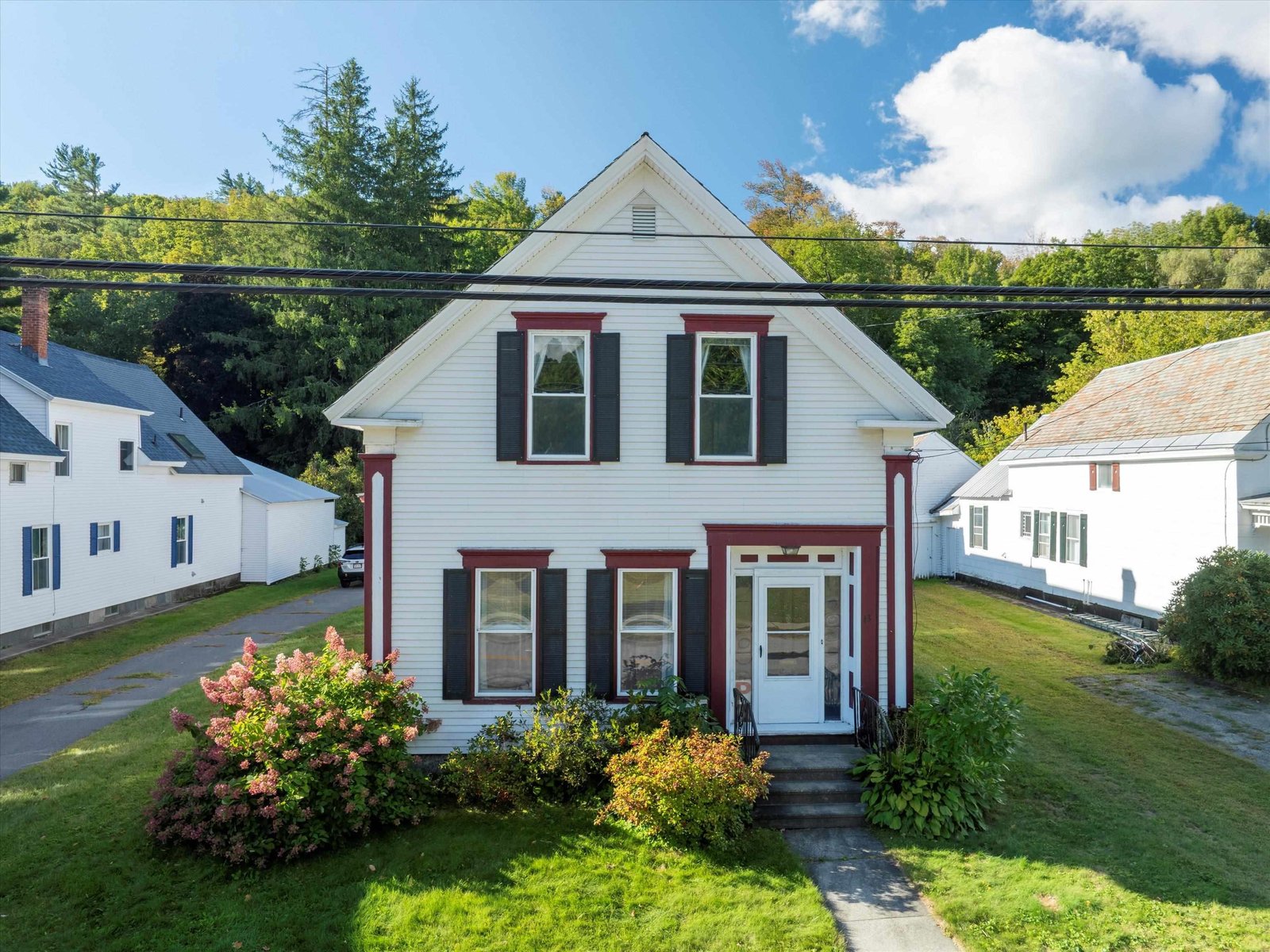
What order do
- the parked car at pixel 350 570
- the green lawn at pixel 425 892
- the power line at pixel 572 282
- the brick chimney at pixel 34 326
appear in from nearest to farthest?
the power line at pixel 572 282 → the green lawn at pixel 425 892 → the brick chimney at pixel 34 326 → the parked car at pixel 350 570

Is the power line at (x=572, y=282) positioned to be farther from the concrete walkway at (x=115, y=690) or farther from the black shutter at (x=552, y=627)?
the concrete walkway at (x=115, y=690)

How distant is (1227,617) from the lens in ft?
44.7

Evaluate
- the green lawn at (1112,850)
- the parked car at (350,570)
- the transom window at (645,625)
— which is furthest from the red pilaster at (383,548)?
the parked car at (350,570)

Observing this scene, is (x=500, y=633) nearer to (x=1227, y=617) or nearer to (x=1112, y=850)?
(x=1112, y=850)

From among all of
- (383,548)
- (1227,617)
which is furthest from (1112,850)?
(383,548)

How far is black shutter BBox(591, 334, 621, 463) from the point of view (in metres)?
9.63

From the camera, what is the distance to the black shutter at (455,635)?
371 inches

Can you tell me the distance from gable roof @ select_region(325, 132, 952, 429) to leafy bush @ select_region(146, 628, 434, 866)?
3371 mm

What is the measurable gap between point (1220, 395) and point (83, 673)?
26.6 meters

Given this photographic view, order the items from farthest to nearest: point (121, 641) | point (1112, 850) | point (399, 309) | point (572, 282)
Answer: point (399, 309) → point (121, 641) → point (1112, 850) → point (572, 282)

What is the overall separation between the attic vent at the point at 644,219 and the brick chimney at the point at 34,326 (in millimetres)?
17894

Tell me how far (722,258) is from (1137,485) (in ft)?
48.5

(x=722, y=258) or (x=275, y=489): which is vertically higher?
(x=722, y=258)

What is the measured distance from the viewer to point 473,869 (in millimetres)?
7266
